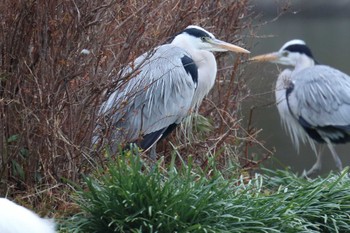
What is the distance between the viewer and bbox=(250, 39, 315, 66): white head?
9219 mm

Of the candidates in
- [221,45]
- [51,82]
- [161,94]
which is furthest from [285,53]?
[51,82]

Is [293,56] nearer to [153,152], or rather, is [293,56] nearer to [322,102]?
[322,102]

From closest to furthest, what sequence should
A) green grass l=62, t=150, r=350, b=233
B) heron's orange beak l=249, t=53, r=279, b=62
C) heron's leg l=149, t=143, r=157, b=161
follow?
green grass l=62, t=150, r=350, b=233 → heron's leg l=149, t=143, r=157, b=161 → heron's orange beak l=249, t=53, r=279, b=62

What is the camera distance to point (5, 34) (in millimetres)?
5195

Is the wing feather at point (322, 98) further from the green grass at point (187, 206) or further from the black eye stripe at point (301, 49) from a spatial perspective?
the green grass at point (187, 206)

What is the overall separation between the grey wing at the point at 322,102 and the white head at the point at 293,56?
0.79ft

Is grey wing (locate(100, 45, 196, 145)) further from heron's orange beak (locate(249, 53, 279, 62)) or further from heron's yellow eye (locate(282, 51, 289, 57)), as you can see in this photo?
heron's yellow eye (locate(282, 51, 289, 57))

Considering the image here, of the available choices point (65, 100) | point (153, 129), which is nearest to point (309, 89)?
point (153, 129)

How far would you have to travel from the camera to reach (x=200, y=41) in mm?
6863

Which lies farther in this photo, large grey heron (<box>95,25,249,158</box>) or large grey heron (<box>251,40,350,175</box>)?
large grey heron (<box>251,40,350,175</box>)

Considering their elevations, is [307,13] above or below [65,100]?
below

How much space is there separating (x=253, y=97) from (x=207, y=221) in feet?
10.1

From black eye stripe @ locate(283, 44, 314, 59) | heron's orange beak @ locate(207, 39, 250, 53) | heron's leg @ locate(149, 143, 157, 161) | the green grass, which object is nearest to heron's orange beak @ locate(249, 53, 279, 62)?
black eye stripe @ locate(283, 44, 314, 59)

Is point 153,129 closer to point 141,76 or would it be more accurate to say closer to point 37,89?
point 141,76
